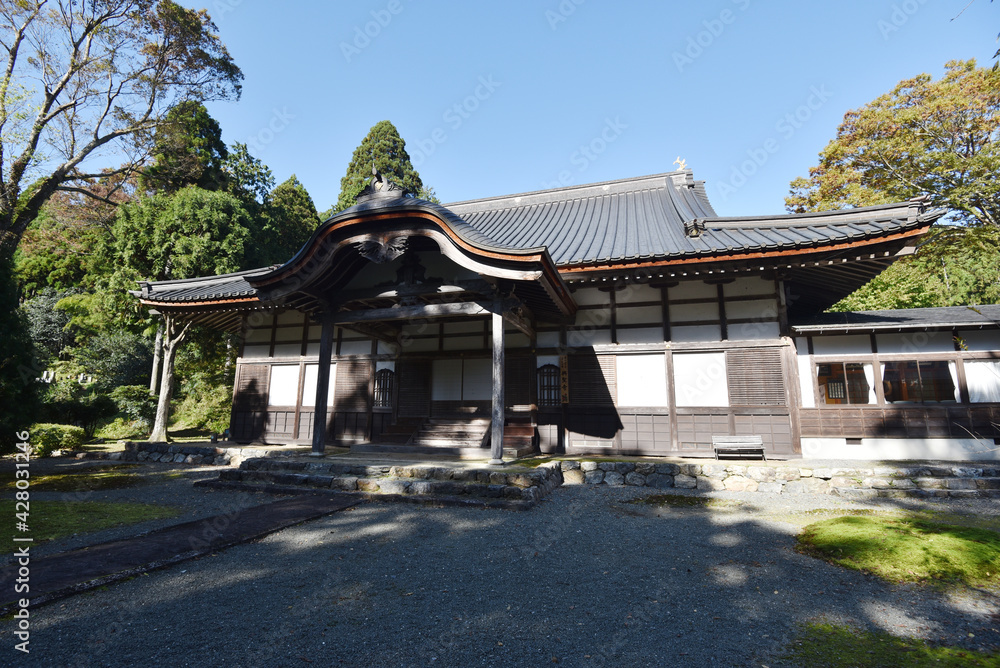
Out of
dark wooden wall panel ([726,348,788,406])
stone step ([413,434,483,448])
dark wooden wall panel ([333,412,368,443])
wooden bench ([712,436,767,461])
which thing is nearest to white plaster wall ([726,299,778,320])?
dark wooden wall panel ([726,348,788,406])

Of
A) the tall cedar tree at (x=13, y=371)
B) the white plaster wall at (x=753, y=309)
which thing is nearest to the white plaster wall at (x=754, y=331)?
the white plaster wall at (x=753, y=309)

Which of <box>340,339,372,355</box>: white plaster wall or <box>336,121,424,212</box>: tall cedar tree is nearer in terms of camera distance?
<box>340,339,372,355</box>: white plaster wall

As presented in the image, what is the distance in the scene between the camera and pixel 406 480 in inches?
297

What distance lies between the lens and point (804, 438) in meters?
9.15

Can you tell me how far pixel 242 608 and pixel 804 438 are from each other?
986cm

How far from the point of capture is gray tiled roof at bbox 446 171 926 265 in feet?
27.5

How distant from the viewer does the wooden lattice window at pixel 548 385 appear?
1048 centimetres

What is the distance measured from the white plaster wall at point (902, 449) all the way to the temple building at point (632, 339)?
0.03 m

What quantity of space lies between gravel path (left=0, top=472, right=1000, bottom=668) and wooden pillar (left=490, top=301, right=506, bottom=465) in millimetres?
2405

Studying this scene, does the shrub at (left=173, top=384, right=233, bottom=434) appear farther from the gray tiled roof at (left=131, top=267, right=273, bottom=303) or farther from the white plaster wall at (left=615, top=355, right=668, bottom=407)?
the white plaster wall at (left=615, top=355, right=668, bottom=407)

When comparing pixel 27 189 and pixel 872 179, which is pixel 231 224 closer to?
pixel 27 189

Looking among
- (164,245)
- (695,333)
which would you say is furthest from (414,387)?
(164,245)

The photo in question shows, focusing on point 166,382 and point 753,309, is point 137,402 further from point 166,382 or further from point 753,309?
point 753,309

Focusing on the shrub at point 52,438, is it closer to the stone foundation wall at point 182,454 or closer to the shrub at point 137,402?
the stone foundation wall at point 182,454
